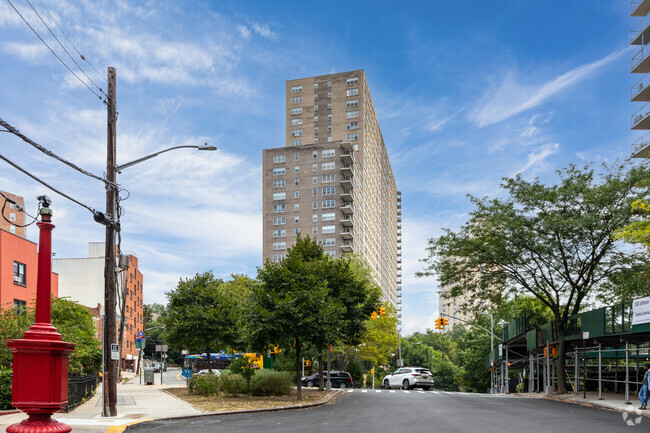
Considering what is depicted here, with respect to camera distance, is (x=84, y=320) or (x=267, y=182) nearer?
(x=84, y=320)

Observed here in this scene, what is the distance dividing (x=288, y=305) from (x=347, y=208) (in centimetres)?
8494

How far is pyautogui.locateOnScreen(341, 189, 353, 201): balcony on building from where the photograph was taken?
10939 cm

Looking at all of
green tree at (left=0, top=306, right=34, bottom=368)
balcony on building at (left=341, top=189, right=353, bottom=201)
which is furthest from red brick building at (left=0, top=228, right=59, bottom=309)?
balcony on building at (left=341, top=189, right=353, bottom=201)

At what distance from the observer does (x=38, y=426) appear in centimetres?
791

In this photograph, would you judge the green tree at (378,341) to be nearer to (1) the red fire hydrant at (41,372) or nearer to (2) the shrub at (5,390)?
(2) the shrub at (5,390)

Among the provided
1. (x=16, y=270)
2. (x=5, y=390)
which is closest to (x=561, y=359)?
(x=5, y=390)

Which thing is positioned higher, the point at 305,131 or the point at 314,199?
the point at 305,131

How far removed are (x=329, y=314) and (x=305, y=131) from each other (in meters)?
101

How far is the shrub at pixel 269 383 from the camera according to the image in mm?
26797

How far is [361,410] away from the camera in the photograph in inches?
779

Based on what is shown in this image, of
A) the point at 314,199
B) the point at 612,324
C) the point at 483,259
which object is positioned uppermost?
the point at 314,199

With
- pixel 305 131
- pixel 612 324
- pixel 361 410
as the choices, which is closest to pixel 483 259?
pixel 612 324

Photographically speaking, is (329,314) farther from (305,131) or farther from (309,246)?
(305,131)

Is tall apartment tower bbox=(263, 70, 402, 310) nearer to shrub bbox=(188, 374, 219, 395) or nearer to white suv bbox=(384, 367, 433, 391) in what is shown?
white suv bbox=(384, 367, 433, 391)
